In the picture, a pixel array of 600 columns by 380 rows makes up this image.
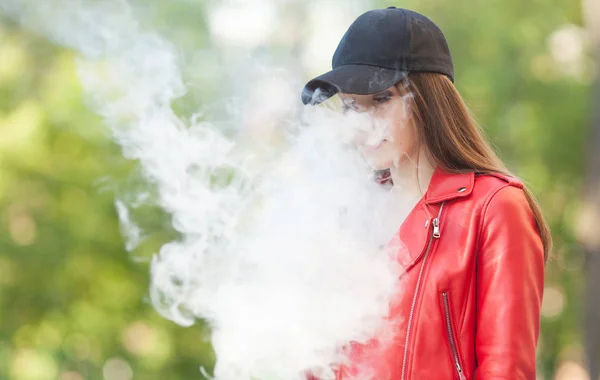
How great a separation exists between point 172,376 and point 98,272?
1628 millimetres

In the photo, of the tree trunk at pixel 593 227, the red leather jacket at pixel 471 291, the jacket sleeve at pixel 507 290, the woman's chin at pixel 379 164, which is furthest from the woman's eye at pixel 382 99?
the tree trunk at pixel 593 227

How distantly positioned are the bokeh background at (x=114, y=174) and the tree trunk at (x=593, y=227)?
0.03m

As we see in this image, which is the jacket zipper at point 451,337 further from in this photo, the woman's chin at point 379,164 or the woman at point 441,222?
the woman's chin at point 379,164

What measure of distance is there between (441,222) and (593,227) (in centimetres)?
704

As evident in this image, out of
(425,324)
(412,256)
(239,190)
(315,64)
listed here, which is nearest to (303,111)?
(239,190)

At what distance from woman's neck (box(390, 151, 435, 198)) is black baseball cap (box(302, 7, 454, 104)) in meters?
0.25

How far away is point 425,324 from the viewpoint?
6.00ft

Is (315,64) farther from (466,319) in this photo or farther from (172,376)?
(172,376)

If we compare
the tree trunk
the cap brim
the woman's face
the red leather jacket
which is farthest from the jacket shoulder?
the tree trunk

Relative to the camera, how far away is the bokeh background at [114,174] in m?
8.79

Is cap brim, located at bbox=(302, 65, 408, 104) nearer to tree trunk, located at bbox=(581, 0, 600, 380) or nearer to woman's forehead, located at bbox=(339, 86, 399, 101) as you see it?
woman's forehead, located at bbox=(339, 86, 399, 101)

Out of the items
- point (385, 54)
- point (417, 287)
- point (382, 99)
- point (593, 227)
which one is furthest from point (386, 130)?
point (593, 227)

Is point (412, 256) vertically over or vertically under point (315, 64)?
over

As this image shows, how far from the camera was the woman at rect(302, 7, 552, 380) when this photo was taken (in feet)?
5.82
